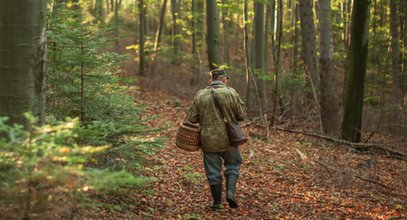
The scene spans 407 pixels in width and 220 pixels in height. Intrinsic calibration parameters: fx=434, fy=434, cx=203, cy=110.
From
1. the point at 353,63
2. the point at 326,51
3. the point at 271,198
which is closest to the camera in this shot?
the point at 271,198

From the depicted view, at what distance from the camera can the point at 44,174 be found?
2984mm

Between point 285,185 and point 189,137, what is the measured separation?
2.62 metres

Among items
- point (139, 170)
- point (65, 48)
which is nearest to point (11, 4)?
point (65, 48)

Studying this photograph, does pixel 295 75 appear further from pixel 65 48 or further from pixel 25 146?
pixel 25 146

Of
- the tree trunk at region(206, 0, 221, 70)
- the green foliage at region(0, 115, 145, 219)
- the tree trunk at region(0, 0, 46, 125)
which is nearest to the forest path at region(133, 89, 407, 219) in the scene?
the tree trunk at region(0, 0, 46, 125)

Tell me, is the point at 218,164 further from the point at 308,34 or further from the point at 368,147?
the point at 308,34

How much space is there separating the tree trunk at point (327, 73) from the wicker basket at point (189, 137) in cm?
750

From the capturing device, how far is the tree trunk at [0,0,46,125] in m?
3.82

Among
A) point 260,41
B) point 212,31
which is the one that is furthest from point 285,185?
point 260,41

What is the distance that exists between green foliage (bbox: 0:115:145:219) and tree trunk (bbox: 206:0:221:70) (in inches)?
400

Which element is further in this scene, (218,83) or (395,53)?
(395,53)

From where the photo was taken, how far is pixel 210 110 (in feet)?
20.6

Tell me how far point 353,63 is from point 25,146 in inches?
395

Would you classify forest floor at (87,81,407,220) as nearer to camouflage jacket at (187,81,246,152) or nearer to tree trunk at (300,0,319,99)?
camouflage jacket at (187,81,246,152)
